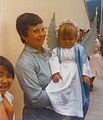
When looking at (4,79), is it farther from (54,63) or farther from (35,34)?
(54,63)

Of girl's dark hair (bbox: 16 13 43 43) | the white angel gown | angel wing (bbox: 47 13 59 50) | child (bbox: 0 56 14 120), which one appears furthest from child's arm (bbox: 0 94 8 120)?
angel wing (bbox: 47 13 59 50)

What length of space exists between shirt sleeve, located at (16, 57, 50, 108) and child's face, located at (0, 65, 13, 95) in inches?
5.6

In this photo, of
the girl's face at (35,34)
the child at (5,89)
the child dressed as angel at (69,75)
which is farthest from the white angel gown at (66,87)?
the child at (5,89)

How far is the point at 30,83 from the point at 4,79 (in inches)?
8.0

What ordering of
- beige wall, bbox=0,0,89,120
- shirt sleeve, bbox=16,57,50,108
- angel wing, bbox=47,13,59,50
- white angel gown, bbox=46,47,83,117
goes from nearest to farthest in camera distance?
shirt sleeve, bbox=16,57,50,108 → white angel gown, bbox=46,47,83,117 → beige wall, bbox=0,0,89,120 → angel wing, bbox=47,13,59,50

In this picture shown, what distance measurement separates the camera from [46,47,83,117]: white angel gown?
171 centimetres

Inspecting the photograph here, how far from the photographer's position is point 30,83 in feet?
5.26

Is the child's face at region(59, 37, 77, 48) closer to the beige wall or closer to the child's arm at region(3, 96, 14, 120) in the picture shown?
the beige wall

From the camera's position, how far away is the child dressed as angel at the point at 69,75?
5.68 ft

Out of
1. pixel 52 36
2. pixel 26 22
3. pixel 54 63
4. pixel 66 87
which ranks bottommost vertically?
pixel 66 87

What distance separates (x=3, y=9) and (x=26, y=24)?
211mm

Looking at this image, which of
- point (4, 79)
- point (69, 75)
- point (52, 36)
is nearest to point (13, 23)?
point (52, 36)

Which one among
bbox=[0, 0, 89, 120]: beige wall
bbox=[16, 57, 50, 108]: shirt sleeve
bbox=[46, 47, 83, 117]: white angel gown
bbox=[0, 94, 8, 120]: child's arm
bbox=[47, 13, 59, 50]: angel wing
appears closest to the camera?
bbox=[0, 94, 8, 120]: child's arm

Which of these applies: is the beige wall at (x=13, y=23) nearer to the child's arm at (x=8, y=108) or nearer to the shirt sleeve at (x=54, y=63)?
the shirt sleeve at (x=54, y=63)
